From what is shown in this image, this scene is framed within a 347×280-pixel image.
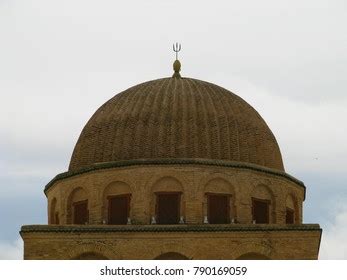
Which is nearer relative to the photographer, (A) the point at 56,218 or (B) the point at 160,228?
(B) the point at 160,228

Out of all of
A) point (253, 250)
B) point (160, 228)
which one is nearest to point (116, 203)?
point (160, 228)

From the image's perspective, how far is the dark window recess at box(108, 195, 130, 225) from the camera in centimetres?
3306

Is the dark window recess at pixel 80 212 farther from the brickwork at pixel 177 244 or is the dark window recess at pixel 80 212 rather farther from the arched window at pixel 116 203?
the brickwork at pixel 177 244

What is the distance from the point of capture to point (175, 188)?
33.0 metres

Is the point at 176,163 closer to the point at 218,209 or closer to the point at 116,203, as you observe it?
the point at 218,209

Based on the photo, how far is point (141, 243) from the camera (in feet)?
102

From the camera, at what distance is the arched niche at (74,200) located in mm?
34031

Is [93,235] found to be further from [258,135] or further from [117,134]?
[258,135]

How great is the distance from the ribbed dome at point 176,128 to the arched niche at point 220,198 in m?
0.85

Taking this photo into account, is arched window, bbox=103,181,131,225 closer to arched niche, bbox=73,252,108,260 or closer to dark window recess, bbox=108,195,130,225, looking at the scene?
dark window recess, bbox=108,195,130,225

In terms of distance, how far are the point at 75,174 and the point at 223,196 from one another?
180 inches

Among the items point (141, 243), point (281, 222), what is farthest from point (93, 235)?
point (281, 222)

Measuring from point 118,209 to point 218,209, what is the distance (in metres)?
2.91

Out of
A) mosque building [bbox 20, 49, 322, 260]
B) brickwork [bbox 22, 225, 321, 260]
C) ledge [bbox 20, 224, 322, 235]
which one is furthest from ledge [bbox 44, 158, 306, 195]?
brickwork [bbox 22, 225, 321, 260]
